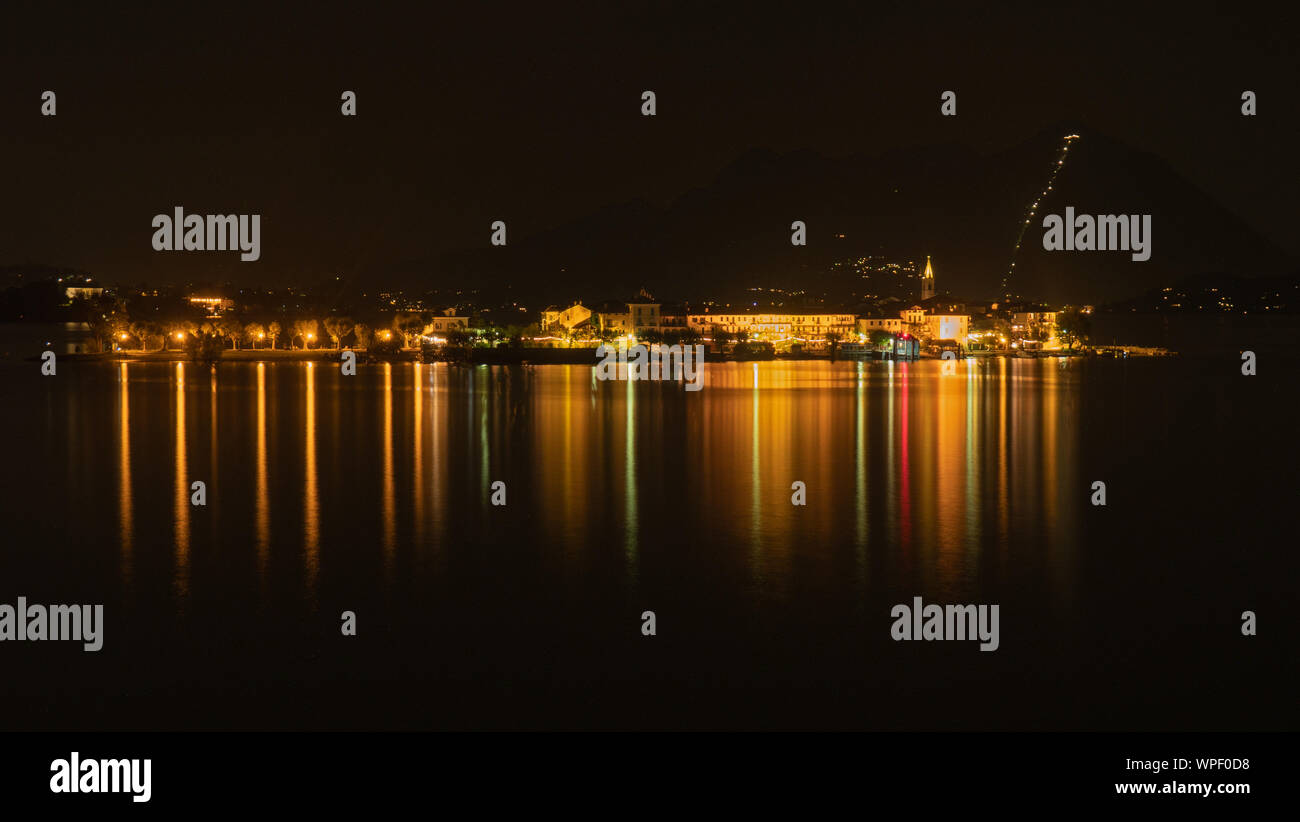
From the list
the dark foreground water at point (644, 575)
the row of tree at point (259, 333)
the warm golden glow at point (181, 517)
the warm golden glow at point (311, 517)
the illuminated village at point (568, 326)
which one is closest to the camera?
the dark foreground water at point (644, 575)

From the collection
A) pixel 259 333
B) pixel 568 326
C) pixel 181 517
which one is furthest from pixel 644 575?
pixel 568 326

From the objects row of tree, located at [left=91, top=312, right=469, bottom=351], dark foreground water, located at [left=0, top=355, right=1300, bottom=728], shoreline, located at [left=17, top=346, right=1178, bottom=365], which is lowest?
dark foreground water, located at [left=0, top=355, right=1300, bottom=728]

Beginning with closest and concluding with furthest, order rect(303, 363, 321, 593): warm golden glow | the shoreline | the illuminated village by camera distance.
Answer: rect(303, 363, 321, 593): warm golden glow, the shoreline, the illuminated village

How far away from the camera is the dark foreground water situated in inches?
330

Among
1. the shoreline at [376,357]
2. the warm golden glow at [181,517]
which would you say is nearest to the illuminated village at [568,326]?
the shoreline at [376,357]

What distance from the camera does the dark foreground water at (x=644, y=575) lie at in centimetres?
838

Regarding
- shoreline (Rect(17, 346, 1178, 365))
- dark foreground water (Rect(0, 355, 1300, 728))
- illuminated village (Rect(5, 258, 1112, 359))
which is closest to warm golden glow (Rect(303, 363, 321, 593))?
dark foreground water (Rect(0, 355, 1300, 728))

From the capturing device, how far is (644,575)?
38.6ft

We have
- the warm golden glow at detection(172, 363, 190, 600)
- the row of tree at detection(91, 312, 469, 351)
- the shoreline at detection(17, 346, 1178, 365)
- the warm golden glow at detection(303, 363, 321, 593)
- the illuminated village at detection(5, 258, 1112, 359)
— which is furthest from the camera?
the illuminated village at detection(5, 258, 1112, 359)

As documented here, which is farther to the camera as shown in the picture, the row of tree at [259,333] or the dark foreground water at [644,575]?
the row of tree at [259,333]

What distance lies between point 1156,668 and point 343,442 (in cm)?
1723

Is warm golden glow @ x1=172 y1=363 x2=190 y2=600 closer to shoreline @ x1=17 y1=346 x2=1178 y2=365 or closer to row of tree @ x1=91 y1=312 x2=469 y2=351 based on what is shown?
shoreline @ x1=17 y1=346 x2=1178 y2=365

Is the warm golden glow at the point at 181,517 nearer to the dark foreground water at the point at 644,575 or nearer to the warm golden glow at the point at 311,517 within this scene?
the dark foreground water at the point at 644,575

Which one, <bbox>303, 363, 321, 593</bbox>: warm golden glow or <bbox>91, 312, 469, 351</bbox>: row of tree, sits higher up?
<bbox>91, 312, 469, 351</bbox>: row of tree
